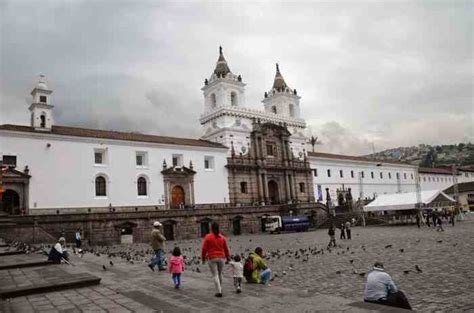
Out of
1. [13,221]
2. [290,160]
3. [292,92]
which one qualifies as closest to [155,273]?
[13,221]

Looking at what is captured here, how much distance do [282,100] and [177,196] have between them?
22.6 meters

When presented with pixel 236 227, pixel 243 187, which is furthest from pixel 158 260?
pixel 243 187

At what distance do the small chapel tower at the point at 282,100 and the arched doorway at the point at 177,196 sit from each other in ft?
69.0

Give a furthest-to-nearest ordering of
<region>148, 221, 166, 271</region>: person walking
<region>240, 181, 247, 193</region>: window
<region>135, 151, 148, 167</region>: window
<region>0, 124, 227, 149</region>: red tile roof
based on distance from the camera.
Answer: <region>240, 181, 247, 193</region>: window → <region>135, 151, 148, 167</region>: window → <region>0, 124, 227, 149</region>: red tile roof → <region>148, 221, 166, 271</region>: person walking

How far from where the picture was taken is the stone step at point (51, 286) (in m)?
8.31

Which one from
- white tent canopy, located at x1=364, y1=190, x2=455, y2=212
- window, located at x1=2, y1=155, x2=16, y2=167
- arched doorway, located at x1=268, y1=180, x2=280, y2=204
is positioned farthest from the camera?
arched doorway, located at x1=268, y1=180, x2=280, y2=204

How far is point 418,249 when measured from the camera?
675 inches

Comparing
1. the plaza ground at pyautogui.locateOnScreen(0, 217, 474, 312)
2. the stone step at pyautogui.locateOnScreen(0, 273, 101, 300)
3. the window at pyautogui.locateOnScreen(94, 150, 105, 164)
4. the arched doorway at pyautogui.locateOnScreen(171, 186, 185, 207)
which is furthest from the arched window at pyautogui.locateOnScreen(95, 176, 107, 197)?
the stone step at pyautogui.locateOnScreen(0, 273, 101, 300)

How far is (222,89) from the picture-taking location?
47.9m

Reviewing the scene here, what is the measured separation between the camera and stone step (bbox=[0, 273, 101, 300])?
831 cm

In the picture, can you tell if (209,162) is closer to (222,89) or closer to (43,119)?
(222,89)

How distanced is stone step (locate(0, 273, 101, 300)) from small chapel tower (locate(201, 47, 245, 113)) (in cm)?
3806

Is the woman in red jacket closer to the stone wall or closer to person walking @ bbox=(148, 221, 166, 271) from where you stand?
person walking @ bbox=(148, 221, 166, 271)

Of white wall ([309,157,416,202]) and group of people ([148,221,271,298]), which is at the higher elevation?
white wall ([309,157,416,202])
